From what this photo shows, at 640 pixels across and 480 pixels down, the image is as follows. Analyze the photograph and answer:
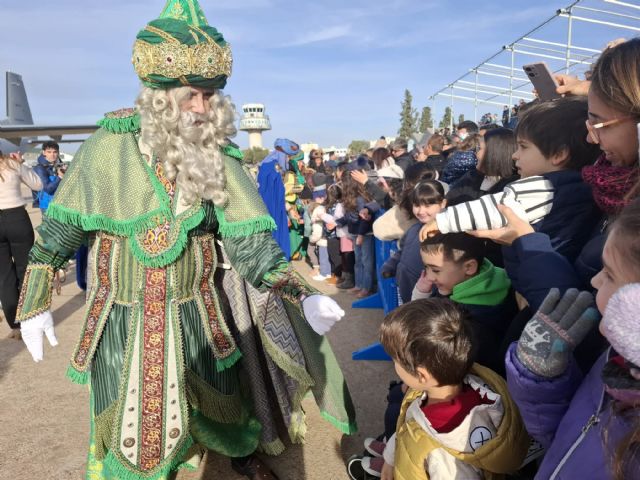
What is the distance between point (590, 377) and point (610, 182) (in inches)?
21.8

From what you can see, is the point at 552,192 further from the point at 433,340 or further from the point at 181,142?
the point at 181,142

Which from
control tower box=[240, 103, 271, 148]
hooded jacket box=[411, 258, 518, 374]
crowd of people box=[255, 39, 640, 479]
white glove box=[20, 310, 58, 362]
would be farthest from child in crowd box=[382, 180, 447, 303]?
control tower box=[240, 103, 271, 148]

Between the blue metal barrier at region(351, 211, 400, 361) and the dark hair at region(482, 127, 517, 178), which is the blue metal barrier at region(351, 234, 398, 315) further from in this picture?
the dark hair at region(482, 127, 517, 178)

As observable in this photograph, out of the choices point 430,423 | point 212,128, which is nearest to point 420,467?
point 430,423

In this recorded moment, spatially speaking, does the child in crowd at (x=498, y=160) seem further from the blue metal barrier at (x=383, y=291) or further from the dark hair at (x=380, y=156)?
the dark hair at (x=380, y=156)

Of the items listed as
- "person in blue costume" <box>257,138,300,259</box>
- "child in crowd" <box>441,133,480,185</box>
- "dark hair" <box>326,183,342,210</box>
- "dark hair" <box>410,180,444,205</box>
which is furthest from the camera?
"dark hair" <box>326,183,342,210</box>

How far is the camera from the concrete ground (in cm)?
245

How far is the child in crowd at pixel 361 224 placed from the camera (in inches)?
205

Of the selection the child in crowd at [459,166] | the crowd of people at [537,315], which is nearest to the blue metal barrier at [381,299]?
the child in crowd at [459,166]

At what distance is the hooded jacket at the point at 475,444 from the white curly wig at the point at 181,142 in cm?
114

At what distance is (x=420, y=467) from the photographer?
Result: 4.78ft

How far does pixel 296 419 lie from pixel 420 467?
1093 millimetres

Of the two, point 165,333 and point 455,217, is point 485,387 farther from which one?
point 165,333

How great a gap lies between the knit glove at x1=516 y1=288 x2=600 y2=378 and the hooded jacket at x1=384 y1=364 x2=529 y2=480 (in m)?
0.38
